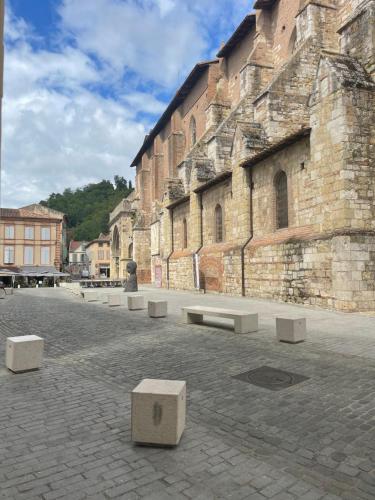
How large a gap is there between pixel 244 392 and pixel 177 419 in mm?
1550

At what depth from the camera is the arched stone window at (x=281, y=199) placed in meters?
15.0

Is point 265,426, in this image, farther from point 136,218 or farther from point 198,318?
point 136,218

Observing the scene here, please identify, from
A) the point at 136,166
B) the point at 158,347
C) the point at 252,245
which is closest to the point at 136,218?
the point at 136,166

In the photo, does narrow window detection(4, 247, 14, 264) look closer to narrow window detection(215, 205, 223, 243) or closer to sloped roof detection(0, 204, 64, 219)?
sloped roof detection(0, 204, 64, 219)

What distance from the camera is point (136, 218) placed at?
43.9 metres

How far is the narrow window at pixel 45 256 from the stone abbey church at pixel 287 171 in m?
25.5

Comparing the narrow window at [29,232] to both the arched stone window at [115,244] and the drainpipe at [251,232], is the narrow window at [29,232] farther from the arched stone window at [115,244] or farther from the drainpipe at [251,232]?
the drainpipe at [251,232]

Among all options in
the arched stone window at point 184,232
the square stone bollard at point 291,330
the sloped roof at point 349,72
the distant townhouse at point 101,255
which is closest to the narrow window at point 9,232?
the distant townhouse at point 101,255

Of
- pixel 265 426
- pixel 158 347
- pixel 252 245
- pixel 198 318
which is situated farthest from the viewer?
pixel 252 245

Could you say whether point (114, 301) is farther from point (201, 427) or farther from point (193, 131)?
point (193, 131)

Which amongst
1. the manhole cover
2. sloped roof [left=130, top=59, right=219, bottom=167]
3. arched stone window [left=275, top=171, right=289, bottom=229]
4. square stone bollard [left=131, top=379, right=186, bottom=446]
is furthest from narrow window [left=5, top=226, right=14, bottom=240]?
square stone bollard [left=131, top=379, right=186, bottom=446]

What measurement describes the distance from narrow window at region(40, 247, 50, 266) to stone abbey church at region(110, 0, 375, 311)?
2549cm

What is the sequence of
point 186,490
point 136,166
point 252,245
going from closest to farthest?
point 186,490 < point 252,245 < point 136,166

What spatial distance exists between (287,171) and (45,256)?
4173 centimetres
